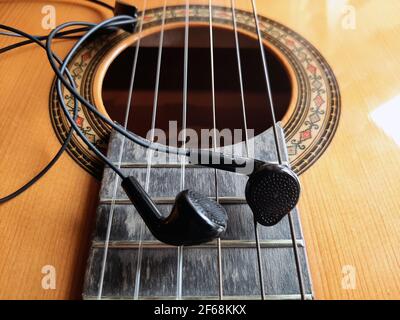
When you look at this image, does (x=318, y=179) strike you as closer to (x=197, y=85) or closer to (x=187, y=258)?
(x=187, y=258)

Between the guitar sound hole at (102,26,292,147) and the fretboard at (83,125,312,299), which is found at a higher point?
the guitar sound hole at (102,26,292,147)

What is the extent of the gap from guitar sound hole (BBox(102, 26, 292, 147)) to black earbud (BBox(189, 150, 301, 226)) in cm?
33

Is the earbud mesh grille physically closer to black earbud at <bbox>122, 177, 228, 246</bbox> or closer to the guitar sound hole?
black earbud at <bbox>122, 177, 228, 246</bbox>

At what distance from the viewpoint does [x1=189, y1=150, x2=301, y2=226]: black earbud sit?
0.46 metres

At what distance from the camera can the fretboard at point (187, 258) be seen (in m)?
0.46

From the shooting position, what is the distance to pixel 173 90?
914 millimetres

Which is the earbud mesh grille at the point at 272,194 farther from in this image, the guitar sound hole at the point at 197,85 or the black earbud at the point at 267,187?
the guitar sound hole at the point at 197,85

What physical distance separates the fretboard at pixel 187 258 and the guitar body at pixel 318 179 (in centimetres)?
3

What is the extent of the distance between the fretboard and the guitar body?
0.09 ft

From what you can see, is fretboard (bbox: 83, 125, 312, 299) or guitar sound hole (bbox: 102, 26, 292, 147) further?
guitar sound hole (bbox: 102, 26, 292, 147)

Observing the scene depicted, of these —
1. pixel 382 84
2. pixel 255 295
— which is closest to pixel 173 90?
pixel 382 84

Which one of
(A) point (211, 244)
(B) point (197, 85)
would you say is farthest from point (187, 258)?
(B) point (197, 85)

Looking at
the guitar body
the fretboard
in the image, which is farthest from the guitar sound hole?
the fretboard
